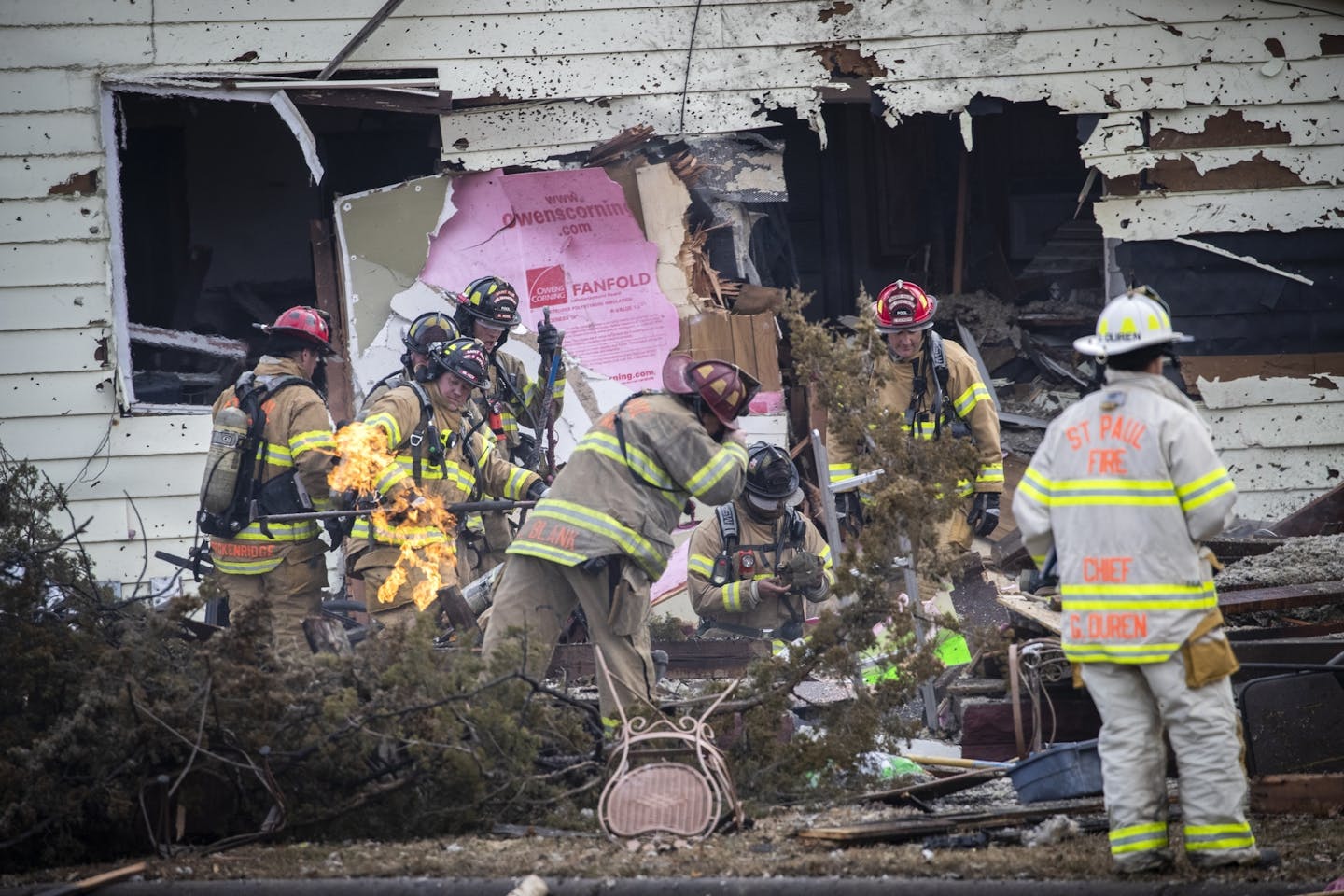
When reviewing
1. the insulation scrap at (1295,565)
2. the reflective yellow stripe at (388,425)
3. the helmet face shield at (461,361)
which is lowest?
the insulation scrap at (1295,565)

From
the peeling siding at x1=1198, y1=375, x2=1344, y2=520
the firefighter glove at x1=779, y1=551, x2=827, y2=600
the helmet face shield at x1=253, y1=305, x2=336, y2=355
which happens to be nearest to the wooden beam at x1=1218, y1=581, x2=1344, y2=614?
the firefighter glove at x1=779, y1=551, x2=827, y2=600

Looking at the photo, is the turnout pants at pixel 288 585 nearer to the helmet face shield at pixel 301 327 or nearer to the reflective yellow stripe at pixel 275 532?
the reflective yellow stripe at pixel 275 532

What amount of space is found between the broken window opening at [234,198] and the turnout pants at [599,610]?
583 cm

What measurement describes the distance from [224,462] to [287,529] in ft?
1.63

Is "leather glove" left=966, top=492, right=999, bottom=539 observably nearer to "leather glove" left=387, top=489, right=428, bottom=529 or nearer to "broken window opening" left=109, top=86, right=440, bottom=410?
"leather glove" left=387, top=489, right=428, bottom=529

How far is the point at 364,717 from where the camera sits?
562cm

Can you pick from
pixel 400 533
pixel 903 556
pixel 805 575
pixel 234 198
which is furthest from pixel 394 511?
pixel 234 198

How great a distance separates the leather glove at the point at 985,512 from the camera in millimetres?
8750

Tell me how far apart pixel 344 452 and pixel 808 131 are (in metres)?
6.17

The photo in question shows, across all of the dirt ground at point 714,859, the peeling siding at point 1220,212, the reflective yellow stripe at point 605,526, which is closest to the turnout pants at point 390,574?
the reflective yellow stripe at point 605,526

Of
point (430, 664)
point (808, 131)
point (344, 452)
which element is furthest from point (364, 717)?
point (808, 131)

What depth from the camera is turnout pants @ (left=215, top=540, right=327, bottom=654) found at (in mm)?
8359

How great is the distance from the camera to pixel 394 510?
321 inches

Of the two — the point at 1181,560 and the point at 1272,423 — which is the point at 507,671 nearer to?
the point at 1181,560
